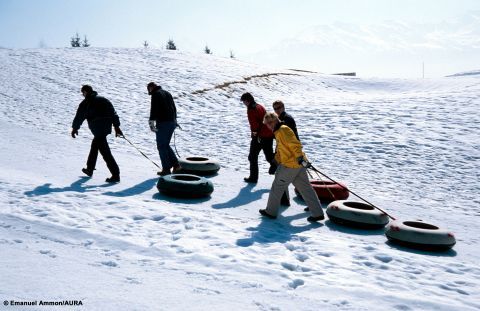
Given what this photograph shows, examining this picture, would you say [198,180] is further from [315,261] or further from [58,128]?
[58,128]

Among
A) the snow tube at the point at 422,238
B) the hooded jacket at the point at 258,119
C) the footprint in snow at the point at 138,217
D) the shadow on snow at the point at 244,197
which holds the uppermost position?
the hooded jacket at the point at 258,119

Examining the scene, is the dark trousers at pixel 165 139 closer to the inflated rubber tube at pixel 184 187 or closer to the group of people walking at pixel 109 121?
the group of people walking at pixel 109 121

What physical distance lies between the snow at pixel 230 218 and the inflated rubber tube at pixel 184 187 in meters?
0.20

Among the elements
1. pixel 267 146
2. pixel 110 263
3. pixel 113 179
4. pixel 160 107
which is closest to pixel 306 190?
pixel 267 146

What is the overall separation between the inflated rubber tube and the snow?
202 millimetres

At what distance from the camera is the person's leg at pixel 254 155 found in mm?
9430

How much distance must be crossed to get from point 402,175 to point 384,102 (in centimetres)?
1032

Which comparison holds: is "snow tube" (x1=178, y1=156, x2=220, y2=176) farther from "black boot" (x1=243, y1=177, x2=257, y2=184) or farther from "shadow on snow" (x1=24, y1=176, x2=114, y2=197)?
"shadow on snow" (x1=24, y1=176, x2=114, y2=197)

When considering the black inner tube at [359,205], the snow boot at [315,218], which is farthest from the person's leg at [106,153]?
the black inner tube at [359,205]

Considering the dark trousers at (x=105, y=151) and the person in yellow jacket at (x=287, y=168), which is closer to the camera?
the person in yellow jacket at (x=287, y=168)

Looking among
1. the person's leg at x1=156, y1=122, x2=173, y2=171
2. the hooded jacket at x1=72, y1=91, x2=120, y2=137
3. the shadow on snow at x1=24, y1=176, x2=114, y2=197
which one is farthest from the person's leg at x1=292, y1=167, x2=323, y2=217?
the hooded jacket at x1=72, y1=91, x2=120, y2=137

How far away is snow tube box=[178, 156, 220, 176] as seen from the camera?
10.5 m

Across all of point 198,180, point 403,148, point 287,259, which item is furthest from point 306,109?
point 287,259

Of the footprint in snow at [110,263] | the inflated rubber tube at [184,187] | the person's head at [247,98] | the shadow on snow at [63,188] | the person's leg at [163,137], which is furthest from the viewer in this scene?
the person's leg at [163,137]
